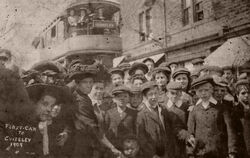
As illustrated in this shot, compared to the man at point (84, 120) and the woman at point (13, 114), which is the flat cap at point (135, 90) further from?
the woman at point (13, 114)

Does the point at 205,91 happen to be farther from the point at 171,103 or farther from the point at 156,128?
the point at 156,128

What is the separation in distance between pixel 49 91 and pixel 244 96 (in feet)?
6.41

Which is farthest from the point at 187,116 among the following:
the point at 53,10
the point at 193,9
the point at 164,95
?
the point at 193,9

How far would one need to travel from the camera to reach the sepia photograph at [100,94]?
2988 millimetres

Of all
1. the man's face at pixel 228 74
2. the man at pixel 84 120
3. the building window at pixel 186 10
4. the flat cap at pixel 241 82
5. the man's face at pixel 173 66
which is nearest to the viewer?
the man at pixel 84 120

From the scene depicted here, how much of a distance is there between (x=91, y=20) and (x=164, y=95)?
1042mm

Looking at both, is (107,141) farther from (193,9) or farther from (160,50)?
(193,9)

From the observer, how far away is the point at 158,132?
11.4 feet

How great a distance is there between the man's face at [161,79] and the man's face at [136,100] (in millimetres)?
320

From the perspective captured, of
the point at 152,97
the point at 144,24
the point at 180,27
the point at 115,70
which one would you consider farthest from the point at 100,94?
the point at 180,27

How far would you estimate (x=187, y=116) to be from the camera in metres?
3.58

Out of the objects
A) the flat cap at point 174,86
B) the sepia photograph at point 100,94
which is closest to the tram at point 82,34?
the sepia photograph at point 100,94

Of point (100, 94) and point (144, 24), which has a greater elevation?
point (144, 24)

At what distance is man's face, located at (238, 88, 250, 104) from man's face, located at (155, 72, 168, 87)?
0.77 meters
